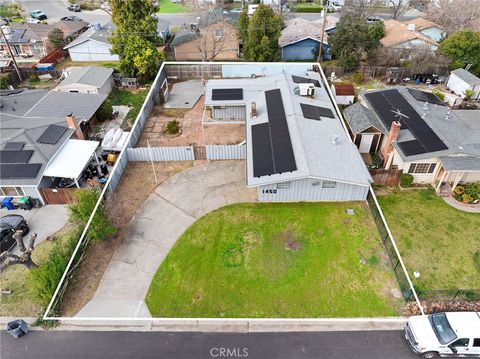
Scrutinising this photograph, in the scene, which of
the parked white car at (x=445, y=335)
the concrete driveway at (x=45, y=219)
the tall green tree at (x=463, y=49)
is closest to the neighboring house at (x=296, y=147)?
the parked white car at (x=445, y=335)

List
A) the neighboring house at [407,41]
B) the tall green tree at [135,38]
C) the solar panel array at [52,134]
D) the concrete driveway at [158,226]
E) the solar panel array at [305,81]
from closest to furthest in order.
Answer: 1. the concrete driveway at [158,226]
2. the solar panel array at [52,134]
3. the solar panel array at [305,81]
4. the tall green tree at [135,38]
5. the neighboring house at [407,41]

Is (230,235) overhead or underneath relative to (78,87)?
underneath

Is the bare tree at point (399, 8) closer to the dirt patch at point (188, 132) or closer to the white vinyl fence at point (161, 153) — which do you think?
the dirt patch at point (188, 132)

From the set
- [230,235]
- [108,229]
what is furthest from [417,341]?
[108,229]

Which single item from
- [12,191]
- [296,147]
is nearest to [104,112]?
[12,191]

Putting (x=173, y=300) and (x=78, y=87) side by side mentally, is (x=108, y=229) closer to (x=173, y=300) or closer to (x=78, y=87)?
(x=173, y=300)

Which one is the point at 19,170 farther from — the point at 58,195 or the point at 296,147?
the point at 296,147

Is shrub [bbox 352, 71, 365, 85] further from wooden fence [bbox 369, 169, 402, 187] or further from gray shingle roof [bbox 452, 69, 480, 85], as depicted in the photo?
wooden fence [bbox 369, 169, 402, 187]
